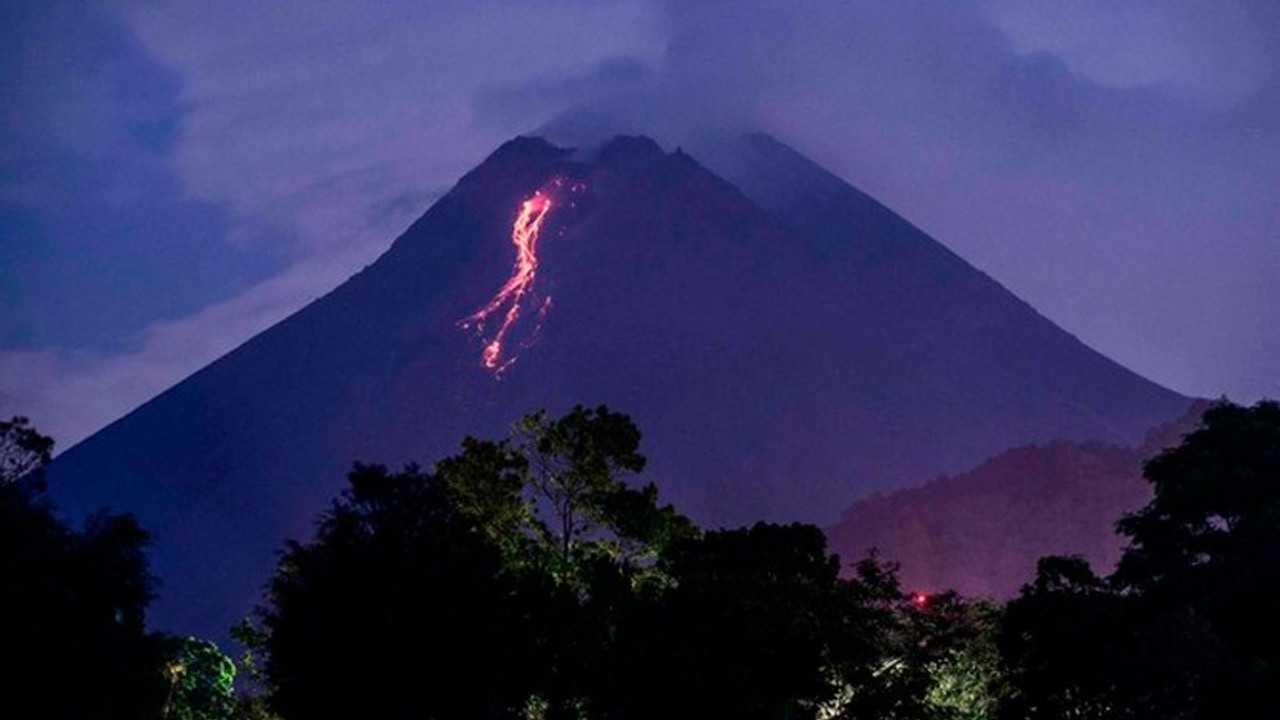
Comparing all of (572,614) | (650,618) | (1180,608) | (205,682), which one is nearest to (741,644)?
(650,618)

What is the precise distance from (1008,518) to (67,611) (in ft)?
499

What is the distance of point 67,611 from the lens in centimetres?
3159

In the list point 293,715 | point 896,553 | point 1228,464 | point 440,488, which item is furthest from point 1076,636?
point 896,553

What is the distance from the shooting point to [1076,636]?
32.5 meters

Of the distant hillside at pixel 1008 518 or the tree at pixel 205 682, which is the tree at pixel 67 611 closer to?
the tree at pixel 205 682

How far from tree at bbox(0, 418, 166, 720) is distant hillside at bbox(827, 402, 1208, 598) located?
13056 cm

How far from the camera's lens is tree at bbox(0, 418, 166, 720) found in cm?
2947

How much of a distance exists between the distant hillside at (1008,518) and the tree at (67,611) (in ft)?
428

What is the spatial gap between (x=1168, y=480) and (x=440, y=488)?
21.2 m

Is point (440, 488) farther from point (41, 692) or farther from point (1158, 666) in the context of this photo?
point (1158, 666)

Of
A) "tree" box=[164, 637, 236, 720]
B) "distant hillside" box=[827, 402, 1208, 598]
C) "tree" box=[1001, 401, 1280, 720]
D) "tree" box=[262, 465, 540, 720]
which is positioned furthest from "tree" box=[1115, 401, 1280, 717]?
"distant hillside" box=[827, 402, 1208, 598]

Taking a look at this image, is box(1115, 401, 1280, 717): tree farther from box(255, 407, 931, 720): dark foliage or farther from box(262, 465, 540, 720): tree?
box(262, 465, 540, 720): tree

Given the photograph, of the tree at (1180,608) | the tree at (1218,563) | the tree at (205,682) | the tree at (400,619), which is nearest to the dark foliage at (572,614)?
the tree at (400,619)

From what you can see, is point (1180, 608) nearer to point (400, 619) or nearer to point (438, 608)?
point (438, 608)
